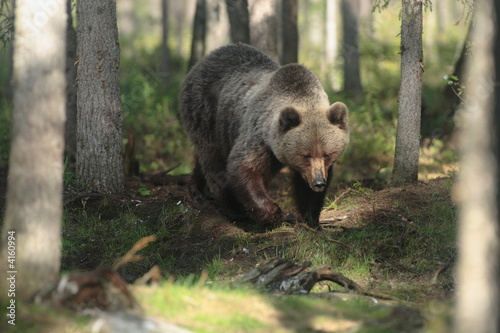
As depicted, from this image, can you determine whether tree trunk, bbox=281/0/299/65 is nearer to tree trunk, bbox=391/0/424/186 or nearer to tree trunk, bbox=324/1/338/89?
tree trunk, bbox=391/0/424/186

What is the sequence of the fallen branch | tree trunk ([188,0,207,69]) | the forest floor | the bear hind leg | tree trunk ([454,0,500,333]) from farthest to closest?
1. tree trunk ([188,0,207,69])
2. the bear hind leg
3. the fallen branch
4. the forest floor
5. tree trunk ([454,0,500,333])

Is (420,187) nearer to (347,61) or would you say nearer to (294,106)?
(294,106)

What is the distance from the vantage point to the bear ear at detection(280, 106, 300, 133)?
7.62 metres

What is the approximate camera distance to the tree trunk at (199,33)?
55.2 ft

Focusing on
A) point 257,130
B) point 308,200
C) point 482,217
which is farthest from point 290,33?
point 482,217

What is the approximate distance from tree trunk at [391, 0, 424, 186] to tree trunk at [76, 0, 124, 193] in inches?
164

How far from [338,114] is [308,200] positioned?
1.31m

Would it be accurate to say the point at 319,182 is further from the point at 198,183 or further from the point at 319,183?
the point at 198,183

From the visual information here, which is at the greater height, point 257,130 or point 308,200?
point 257,130

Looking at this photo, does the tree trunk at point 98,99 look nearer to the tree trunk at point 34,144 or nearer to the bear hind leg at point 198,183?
the bear hind leg at point 198,183

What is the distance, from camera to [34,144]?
14.6 feet

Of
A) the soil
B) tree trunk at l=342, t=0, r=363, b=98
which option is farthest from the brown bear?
tree trunk at l=342, t=0, r=363, b=98

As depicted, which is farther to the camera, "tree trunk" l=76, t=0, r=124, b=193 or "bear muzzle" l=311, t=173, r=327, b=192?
"tree trunk" l=76, t=0, r=124, b=193

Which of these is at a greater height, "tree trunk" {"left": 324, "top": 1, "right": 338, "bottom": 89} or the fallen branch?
"tree trunk" {"left": 324, "top": 1, "right": 338, "bottom": 89}
